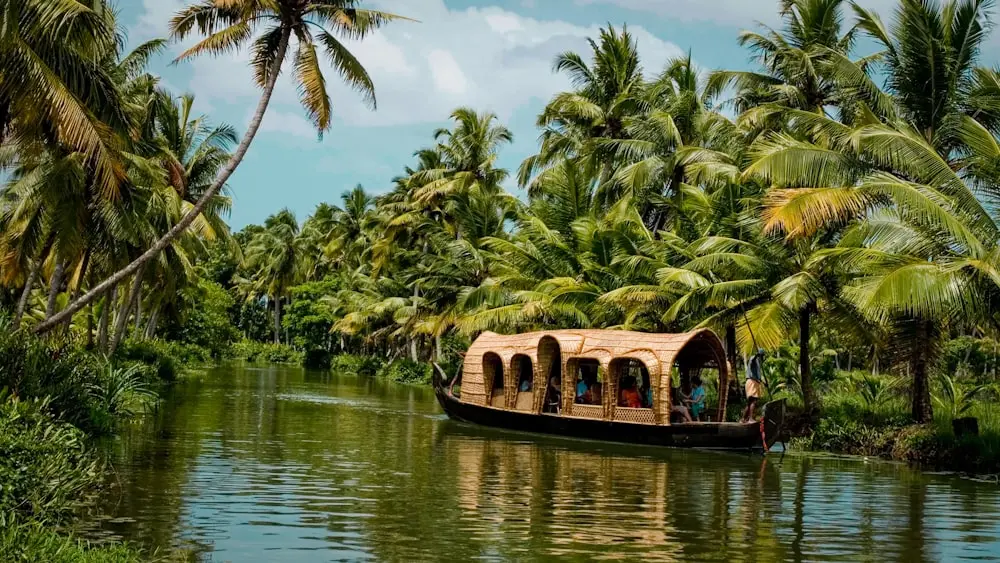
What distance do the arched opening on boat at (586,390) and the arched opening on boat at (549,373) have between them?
14.5 inches

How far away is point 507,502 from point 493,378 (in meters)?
10.3

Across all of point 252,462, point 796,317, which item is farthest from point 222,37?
point 796,317

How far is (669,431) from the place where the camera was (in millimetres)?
16656

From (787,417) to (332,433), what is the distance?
848 centimetres

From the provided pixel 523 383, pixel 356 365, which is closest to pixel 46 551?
pixel 523 383

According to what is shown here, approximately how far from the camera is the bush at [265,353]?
197ft

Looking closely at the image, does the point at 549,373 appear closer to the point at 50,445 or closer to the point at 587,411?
the point at 587,411

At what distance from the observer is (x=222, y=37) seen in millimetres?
15867

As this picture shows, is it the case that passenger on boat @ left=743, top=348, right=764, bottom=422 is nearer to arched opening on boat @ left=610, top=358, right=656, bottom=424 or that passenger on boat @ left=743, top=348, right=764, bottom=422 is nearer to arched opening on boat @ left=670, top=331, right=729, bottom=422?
arched opening on boat @ left=670, top=331, right=729, bottom=422

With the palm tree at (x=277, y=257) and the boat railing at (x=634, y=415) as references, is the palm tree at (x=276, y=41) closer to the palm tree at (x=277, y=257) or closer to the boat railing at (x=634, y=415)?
the boat railing at (x=634, y=415)

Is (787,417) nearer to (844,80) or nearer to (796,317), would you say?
(796,317)

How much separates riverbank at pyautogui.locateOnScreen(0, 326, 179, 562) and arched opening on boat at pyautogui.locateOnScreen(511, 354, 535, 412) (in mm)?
7243

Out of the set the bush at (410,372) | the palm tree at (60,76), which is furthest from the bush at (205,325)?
the palm tree at (60,76)

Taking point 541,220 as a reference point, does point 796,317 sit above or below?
below
